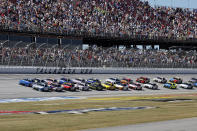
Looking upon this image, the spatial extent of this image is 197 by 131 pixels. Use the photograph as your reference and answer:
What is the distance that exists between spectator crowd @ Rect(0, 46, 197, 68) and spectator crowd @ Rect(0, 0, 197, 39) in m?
11.4

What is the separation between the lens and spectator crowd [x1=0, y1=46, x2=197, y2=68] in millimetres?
39656

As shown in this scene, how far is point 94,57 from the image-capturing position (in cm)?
4722

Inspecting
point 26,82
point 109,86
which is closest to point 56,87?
point 26,82

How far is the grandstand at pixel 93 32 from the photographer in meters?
43.2

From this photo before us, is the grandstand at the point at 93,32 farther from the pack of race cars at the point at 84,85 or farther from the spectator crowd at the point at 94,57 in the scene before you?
the pack of race cars at the point at 84,85

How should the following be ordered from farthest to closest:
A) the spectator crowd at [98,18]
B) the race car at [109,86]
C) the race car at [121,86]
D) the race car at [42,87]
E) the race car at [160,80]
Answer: the race car at [160,80]
the spectator crowd at [98,18]
the race car at [121,86]
the race car at [109,86]
the race car at [42,87]

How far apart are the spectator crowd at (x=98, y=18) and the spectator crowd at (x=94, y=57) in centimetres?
1138

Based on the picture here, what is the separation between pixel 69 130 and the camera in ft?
52.4

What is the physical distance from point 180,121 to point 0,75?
90.5 feet

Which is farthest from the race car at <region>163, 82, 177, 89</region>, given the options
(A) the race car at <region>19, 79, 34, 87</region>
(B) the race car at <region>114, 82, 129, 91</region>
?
(A) the race car at <region>19, 79, 34, 87</region>

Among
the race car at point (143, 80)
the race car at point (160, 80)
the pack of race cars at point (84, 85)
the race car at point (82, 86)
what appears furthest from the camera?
the race car at point (160, 80)

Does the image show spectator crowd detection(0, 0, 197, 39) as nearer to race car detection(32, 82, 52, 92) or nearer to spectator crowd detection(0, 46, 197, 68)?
spectator crowd detection(0, 46, 197, 68)

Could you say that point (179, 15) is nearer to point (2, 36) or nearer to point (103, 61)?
point (103, 61)

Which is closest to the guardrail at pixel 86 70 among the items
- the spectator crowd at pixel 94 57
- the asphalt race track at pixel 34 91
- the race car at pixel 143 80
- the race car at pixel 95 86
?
the asphalt race track at pixel 34 91
